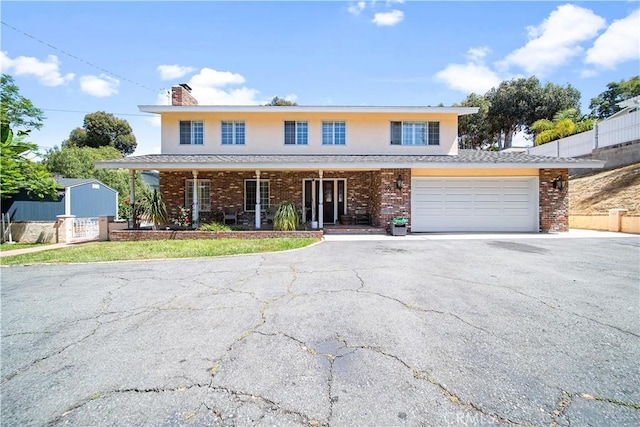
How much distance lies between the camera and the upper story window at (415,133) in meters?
15.0

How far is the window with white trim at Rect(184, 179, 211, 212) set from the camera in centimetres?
1454

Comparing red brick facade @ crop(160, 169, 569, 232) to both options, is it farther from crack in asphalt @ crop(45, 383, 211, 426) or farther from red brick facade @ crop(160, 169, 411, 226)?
crack in asphalt @ crop(45, 383, 211, 426)

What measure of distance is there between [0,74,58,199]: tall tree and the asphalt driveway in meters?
10.0

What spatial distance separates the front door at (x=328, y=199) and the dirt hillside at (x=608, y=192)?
1293 cm

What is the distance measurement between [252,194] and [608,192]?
18.8 m

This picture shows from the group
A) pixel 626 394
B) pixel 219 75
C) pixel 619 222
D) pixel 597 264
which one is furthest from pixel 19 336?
pixel 619 222

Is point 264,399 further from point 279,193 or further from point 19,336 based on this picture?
point 279,193

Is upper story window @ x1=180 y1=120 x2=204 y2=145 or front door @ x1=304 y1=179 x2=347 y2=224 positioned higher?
upper story window @ x1=180 y1=120 x2=204 y2=145

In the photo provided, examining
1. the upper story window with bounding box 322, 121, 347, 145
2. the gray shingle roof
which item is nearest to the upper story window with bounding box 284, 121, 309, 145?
the upper story window with bounding box 322, 121, 347, 145

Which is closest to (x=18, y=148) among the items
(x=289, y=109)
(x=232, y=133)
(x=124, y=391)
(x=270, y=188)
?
(x=232, y=133)

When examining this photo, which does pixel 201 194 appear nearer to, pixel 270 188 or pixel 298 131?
pixel 270 188

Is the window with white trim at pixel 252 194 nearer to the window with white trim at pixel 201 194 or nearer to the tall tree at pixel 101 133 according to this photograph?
the window with white trim at pixel 201 194

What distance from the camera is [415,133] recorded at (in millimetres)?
15039

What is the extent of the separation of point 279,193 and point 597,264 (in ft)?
38.9
